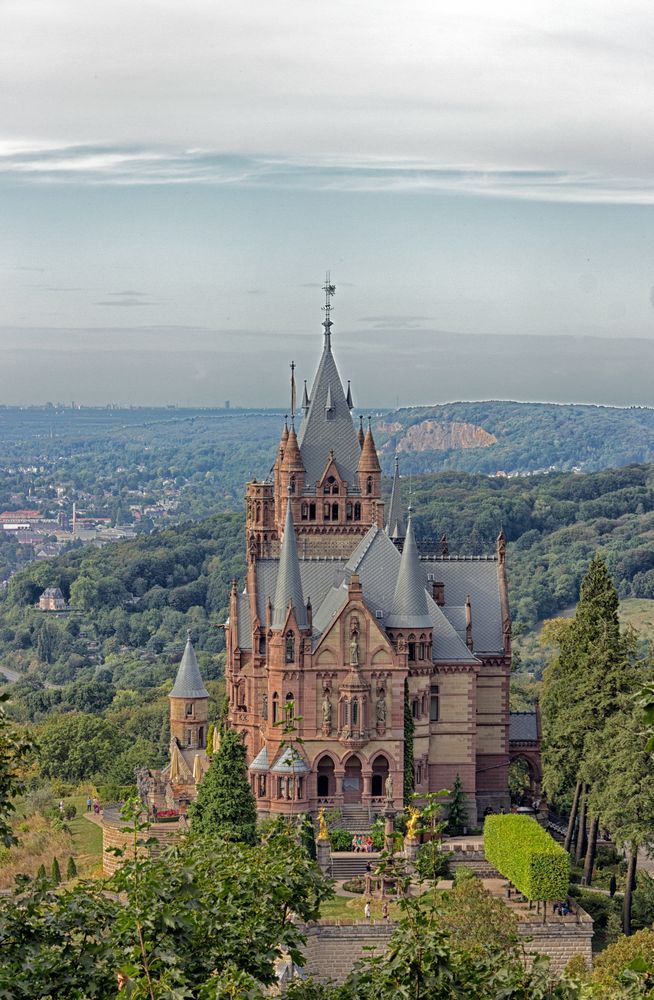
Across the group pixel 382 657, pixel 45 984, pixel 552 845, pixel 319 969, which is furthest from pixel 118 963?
pixel 382 657

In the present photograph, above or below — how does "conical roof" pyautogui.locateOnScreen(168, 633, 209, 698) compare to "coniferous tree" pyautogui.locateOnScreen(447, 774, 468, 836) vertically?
above

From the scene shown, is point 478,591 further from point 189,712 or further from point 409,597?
point 189,712

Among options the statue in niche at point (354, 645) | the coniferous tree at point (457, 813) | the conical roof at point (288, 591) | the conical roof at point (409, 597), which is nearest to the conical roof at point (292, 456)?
the conical roof at point (288, 591)

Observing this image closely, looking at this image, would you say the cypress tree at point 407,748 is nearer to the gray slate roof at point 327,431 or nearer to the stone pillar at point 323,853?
the stone pillar at point 323,853

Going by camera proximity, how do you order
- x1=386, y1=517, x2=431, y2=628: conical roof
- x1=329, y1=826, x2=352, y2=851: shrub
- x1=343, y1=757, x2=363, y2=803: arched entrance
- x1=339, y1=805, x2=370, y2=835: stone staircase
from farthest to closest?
x1=386, y1=517, x2=431, y2=628: conical roof → x1=343, y1=757, x2=363, y2=803: arched entrance → x1=339, y1=805, x2=370, y2=835: stone staircase → x1=329, y1=826, x2=352, y2=851: shrub

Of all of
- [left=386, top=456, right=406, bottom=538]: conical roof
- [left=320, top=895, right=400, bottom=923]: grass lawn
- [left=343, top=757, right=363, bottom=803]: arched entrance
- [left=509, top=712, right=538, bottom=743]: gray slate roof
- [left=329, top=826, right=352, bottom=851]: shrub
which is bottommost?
[left=320, top=895, right=400, bottom=923]: grass lawn

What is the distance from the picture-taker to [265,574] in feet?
309

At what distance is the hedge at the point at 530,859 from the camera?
78.4 metres

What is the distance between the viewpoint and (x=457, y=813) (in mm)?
91250

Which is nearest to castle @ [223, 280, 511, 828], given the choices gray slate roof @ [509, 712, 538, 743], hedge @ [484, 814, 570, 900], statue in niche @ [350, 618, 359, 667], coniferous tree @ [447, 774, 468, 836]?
statue in niche @ [350, 618, 359, 667]

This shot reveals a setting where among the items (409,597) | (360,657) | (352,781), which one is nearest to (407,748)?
(352,781)

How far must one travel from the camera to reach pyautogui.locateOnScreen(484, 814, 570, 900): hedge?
7844 cm

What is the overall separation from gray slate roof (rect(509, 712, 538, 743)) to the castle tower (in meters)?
16.4

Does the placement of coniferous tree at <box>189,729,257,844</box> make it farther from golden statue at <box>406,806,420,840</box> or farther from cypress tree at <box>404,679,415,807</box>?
cypress tree at <box>404,679,415,807</box>
